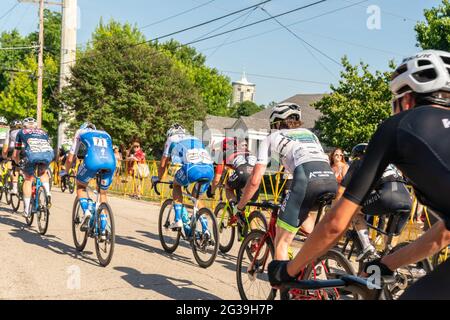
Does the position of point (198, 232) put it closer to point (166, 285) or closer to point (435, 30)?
point (166, 285)

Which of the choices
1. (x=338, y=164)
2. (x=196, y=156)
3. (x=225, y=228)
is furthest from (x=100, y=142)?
(x=338, y=164)

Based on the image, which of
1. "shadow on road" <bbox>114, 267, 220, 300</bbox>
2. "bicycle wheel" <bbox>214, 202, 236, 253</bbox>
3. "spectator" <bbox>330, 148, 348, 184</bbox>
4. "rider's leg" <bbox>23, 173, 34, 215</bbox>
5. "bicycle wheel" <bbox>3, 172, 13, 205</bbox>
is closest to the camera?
"shadow on road" <bbox>114, 267, 220, 300</bbox>

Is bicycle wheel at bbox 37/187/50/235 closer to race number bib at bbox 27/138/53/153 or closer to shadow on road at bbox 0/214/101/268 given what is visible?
shadow on road at bbox 0/214/101/268

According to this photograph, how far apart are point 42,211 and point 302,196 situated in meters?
5.91

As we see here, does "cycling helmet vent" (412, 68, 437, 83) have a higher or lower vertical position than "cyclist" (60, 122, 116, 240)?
higher

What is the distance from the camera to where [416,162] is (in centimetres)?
215

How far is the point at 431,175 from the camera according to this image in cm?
212

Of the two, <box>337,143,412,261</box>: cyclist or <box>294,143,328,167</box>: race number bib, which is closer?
<box>294,143,328,167</box>: race number bib

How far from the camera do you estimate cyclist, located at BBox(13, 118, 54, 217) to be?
940 centimetres

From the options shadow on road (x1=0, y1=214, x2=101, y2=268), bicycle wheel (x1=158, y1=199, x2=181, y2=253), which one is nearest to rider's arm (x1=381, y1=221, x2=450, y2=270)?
shadow on road (x1=0, y1=214, x2=101, y2=268)
